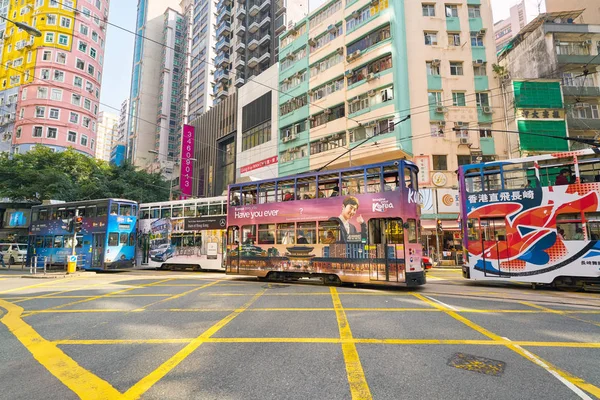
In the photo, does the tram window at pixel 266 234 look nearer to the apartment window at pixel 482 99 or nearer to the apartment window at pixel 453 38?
the apartment window at pixel 482 99

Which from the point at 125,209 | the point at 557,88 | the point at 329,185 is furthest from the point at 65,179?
the point at 557,88

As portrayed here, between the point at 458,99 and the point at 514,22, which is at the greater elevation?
the point at 514,22

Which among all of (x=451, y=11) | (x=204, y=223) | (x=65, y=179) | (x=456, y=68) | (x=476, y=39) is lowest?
(x=204, y=223)

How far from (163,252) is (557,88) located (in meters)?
30.4

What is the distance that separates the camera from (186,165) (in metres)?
43.4

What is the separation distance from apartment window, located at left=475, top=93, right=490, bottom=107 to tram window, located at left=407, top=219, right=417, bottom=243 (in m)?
19.4

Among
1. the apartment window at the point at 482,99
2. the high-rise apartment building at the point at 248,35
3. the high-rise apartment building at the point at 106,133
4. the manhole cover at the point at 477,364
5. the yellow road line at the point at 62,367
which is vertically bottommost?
the yellow road line at the point at 62,367

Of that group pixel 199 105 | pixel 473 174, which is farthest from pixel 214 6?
pixel 473 174

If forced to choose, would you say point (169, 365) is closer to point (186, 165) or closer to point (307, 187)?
point (307, 187)

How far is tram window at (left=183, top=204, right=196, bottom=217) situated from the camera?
60.5ft

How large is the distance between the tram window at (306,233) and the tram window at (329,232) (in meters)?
0.26

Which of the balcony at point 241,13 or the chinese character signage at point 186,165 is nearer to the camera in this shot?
the chinese character signage at point 186,165

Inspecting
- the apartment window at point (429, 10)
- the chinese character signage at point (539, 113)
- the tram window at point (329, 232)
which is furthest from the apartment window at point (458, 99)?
the tram window at point (329, 232)

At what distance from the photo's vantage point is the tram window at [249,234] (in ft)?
44.0
